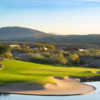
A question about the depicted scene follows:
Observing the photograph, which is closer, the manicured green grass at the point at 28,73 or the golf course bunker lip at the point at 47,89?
the golf course bunker lip at the point at 47,89

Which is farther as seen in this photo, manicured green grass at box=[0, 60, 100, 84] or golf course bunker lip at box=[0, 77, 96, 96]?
manicured green grass at box=[0, 60, 100, 84]

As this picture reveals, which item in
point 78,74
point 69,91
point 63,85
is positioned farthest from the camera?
point 78,74

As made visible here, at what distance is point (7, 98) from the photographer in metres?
45.5

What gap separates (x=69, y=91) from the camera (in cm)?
5300

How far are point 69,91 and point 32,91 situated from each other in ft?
20.5

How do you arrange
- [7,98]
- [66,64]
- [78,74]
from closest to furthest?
[7,98], [78,74], [66,64]

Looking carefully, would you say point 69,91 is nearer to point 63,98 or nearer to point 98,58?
point 63,98

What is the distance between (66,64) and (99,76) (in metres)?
32.0

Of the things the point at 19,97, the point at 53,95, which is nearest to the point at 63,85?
the point at 53,95

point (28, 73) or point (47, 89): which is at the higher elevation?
point (28, 73)

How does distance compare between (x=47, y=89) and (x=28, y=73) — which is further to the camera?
(x=28, y=73)

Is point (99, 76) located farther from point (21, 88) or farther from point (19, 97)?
point (19, 97)

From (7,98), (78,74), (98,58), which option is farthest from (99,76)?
(98,58)

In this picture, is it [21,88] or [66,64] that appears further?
[66,64]
